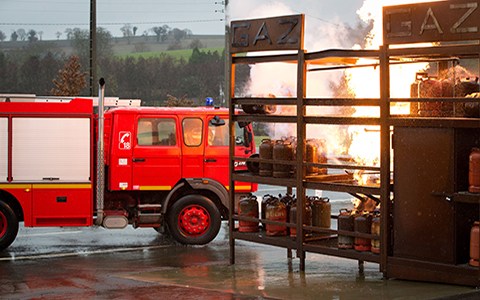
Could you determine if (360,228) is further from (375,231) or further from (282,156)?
(282,156)

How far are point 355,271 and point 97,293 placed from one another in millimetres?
3749

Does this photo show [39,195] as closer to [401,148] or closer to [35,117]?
[35,117]

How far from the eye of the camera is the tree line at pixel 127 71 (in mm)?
81750

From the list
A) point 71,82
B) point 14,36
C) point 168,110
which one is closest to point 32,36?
point 14,36

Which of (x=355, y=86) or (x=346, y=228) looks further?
(x=355, y=86)

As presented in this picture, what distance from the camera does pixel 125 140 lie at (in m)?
11.7

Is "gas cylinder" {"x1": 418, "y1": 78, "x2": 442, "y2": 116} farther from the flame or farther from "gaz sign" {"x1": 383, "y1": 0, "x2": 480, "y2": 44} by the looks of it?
the flame

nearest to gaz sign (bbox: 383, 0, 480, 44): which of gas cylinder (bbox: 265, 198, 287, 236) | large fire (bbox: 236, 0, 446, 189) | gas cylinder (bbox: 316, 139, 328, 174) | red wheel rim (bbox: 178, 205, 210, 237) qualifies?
large fire (bbox: 236, 0, 446, 189)

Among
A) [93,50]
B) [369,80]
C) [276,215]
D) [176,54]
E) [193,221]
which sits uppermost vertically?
[176,54]

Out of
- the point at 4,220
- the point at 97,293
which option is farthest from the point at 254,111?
the point at 4,220

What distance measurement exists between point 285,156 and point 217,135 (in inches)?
125

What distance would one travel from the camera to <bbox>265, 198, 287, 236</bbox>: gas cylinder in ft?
30.2

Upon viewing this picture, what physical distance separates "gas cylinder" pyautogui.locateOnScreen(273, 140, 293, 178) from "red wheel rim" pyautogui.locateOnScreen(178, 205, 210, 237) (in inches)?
122

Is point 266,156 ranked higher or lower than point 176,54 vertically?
lower
